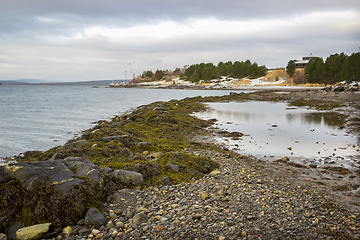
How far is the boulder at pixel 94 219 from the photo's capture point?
4703 mm

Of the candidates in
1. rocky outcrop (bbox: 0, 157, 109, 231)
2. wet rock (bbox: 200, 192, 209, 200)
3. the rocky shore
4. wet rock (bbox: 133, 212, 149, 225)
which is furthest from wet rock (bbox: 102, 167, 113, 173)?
wet rock (bbox: 200, 192, 209, 200)

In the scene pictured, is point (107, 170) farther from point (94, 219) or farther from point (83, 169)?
point (94, 219)

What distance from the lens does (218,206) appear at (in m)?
5.45

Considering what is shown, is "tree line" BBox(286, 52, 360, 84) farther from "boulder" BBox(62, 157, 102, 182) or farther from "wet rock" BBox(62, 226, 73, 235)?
"wet rock" BBox(62, 226, 73, 235)

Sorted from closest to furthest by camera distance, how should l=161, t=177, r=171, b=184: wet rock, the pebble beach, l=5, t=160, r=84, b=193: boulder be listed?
1. the pebble beach
2. l=5, t=160, r=84, b=193: boulder
3. l=161, t=177, r=171, b=184: wet rock

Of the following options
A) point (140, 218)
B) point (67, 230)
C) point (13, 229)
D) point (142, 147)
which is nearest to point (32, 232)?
point (13, 229)

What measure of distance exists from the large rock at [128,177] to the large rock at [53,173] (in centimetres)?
59

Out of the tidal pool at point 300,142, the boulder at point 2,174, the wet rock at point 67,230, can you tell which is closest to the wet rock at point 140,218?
the wet rock at point 67,230

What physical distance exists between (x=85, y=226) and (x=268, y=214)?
12.8 feet

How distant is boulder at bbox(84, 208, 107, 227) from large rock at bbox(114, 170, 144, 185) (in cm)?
158

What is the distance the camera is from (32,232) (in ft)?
14.0

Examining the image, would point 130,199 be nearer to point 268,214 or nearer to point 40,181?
point 40,181

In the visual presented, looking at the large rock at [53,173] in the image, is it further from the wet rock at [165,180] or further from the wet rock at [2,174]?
the wet rock at [165,180]

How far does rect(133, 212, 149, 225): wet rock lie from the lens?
15.9 ft
